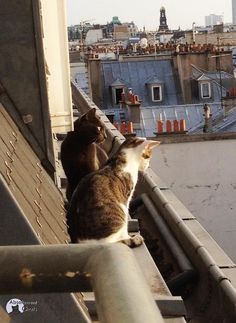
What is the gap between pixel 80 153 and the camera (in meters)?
5.85

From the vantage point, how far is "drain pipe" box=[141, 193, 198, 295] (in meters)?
5.34

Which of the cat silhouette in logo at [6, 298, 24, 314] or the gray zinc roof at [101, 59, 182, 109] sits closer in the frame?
the cat silhouette in logo at [6, 298, 24, 314]

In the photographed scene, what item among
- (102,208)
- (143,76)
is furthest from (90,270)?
(143,76)

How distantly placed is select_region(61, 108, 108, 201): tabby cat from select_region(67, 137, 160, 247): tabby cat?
0.76 meters

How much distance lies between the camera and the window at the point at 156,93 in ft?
106

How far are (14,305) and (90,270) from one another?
1373 millimetres

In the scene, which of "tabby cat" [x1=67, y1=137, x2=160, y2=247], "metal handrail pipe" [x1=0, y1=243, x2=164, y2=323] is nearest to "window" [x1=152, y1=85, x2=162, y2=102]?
"tabby cat" [x1=67, y1=137, x2=160, y2=247]

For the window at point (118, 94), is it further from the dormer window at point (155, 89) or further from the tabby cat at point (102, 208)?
the tabby cat at point (102, 208)

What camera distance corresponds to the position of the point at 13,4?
5422mm

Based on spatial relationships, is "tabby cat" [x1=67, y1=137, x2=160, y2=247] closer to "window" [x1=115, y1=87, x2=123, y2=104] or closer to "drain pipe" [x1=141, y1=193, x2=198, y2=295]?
"drain pipe" [x1=141, y1=193, x2=198, y2=295]

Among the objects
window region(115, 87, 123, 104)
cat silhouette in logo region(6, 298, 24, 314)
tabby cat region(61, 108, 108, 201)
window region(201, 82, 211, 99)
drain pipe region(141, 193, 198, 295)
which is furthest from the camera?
window region(201, 82, 211, 99)

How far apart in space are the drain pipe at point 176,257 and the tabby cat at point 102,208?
2.21ft

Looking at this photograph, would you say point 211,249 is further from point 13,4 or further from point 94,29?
point 94,29

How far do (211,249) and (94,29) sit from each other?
82394 mm
